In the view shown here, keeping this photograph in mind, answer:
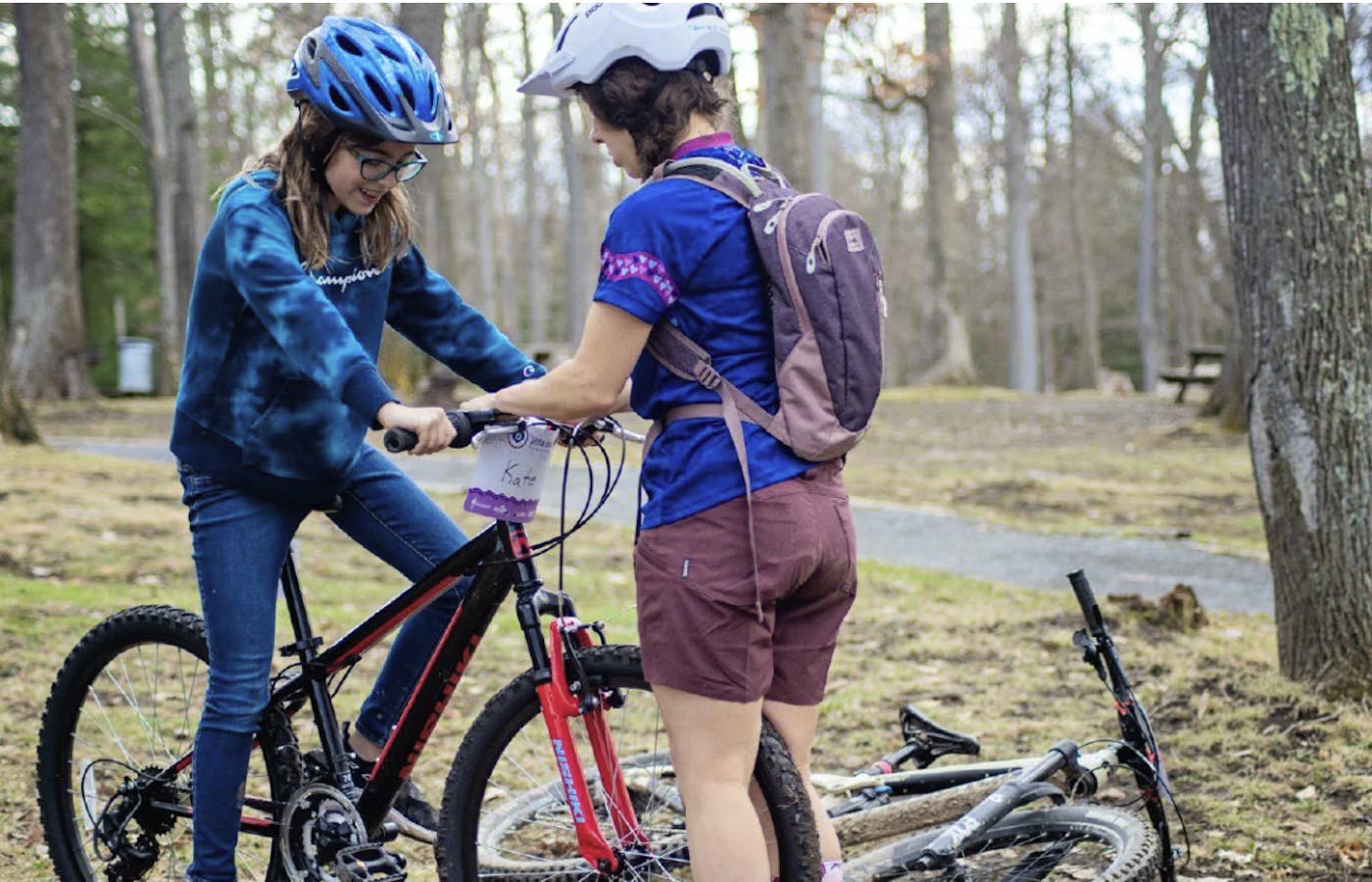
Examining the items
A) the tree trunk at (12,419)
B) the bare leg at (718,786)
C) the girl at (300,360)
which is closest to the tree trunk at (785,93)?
the tree trunk at (12,419)

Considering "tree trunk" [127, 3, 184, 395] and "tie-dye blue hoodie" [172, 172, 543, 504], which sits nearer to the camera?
"tie-dye blue hoodie" [172, 172, 543, 504]

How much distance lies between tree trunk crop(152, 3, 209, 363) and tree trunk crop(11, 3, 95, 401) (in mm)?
2835

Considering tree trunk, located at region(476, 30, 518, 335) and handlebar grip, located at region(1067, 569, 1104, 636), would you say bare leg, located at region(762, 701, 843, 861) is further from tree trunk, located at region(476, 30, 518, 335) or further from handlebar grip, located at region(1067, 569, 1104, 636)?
tree trunk, located at region(476, 30, 518, 335)

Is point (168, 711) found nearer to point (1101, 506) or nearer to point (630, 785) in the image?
point (630, 785)

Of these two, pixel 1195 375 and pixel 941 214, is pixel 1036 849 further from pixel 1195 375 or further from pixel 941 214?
pixel 941 214

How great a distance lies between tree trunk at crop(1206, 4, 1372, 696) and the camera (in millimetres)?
4836

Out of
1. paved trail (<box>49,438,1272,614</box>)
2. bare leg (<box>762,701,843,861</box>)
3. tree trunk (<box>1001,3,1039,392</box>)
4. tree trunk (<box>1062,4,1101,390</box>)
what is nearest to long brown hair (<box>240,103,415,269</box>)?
bare leg (<box>762,701,843,861</box>)

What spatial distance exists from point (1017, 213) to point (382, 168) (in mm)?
26915

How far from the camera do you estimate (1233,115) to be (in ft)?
16.7

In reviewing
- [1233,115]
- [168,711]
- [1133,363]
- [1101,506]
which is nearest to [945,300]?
[1101,506]

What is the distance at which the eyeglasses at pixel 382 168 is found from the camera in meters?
3.00

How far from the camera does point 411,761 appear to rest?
10.3ft

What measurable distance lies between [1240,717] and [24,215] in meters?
17.8

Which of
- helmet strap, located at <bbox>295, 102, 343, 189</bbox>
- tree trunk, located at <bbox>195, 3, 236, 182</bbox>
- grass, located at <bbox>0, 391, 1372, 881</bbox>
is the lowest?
grass, located at <bbox>0, 391, 1372, 881</bbox>
